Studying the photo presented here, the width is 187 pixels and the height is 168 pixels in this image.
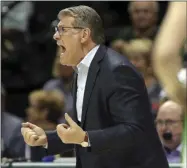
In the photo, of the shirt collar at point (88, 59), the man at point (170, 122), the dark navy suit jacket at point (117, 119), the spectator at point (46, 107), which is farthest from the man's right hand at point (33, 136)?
the spectator at point (46, 107)

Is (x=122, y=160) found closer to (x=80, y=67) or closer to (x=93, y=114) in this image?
(x=93, y=114)

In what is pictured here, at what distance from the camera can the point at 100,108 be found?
12.1 feet

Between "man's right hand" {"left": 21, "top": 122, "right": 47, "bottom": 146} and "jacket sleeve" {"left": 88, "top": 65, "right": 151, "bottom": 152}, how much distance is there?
1.15ft

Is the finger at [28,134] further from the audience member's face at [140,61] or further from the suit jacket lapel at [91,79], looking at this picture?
the audience member's face at [140,61]

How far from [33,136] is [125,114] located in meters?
0.51

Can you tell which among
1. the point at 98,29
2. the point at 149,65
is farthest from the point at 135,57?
the point at 98,29

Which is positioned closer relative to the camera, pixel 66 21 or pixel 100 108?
pixel 100 108

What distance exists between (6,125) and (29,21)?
245 cm

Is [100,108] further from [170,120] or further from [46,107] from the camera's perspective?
[46,107]

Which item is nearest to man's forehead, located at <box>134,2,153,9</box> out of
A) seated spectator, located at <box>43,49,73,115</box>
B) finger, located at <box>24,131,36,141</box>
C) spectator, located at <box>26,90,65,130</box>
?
seated spectator, located at <box>43,49,73,115</box>

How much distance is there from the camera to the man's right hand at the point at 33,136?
371 cm

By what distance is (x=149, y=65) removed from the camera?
682 cm

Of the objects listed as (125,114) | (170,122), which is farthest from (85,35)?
(170,122)

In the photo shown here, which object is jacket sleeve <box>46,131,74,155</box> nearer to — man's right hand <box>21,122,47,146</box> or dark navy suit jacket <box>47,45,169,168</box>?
man's right hand <box>21,122,47,146</box>
